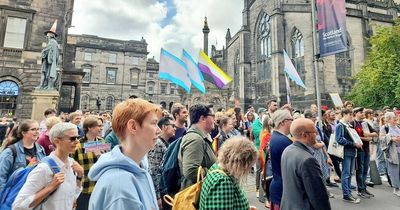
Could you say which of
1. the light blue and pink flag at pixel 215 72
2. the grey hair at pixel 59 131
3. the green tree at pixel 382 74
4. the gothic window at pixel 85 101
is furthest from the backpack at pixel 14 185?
the gothic window at pixel 85 101

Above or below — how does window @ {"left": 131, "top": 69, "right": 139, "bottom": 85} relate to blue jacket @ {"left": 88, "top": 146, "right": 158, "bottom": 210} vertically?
above

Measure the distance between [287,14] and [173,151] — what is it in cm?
2867

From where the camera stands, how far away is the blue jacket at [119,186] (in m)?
1.19

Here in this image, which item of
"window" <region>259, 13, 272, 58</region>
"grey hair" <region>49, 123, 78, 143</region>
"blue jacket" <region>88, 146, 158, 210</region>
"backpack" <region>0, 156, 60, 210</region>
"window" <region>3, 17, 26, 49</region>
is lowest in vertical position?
"backpack" <region>0, 156, 60, 210</region>

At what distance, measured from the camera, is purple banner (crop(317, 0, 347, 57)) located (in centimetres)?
834

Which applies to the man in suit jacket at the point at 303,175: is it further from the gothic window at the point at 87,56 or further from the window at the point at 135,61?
the gothic window at the point at 87,56

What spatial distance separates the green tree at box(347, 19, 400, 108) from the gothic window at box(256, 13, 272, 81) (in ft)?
33.2

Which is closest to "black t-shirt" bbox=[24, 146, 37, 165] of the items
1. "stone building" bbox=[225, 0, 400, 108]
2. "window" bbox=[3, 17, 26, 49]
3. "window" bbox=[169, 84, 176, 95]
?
"window" bbox=[3, 17, 26, 49]

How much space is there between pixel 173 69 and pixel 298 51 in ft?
71.5

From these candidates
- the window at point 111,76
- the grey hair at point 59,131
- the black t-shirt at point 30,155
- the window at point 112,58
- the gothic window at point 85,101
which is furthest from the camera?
the window at point 112,58

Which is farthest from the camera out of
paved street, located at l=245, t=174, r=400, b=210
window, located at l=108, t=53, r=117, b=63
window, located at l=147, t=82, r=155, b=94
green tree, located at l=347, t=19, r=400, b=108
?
window, located at l=147, t=82, r=155, b=94

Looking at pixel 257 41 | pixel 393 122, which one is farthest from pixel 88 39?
pixel 393 122

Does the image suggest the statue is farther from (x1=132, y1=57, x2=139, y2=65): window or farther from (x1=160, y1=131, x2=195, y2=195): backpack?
(x1=132, y1=57, x2=139, y2=65): window

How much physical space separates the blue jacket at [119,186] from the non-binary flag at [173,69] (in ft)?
26.4
